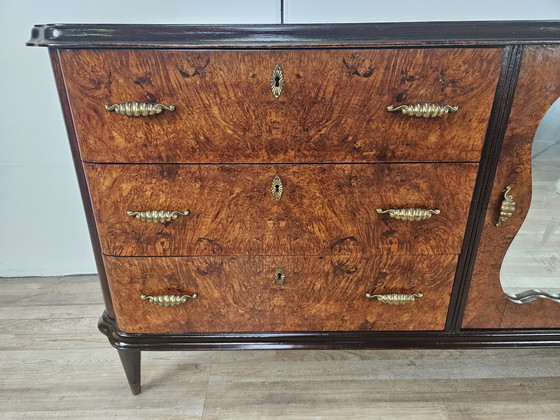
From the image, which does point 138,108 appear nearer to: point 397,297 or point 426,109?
point 426,109

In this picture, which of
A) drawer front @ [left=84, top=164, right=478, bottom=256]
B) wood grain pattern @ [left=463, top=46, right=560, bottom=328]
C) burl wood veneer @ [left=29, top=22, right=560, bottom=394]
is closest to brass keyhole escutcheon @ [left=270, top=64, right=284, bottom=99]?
burl wood veneer @ [left=29, top=22, right=560, bottom=394]

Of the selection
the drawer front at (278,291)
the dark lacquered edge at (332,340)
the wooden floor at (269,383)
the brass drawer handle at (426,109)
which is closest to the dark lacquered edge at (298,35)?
the brass drawer handle at (426,109)

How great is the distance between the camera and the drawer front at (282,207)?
0.86 metres

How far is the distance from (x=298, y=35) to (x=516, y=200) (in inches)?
22.6

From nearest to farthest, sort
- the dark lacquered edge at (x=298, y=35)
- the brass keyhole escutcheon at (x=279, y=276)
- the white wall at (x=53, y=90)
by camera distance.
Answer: the dark lacquered edge at (x=298, y=35), the brass keyhole escutcheon at (x=279, y=276), the white wall at (x=53, y=90)

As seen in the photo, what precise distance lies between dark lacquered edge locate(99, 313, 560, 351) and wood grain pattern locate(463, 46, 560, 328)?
0.10 ft

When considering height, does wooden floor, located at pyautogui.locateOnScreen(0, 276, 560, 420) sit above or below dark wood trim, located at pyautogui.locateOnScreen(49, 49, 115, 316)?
below

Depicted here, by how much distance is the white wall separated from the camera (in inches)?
49.2

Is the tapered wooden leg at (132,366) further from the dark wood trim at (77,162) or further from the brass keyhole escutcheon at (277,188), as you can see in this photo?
the brass keyhole escutcheon at (277,188)

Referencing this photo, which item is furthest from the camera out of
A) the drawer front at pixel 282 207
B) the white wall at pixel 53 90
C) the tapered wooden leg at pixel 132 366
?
the white wall at pixel 53 90

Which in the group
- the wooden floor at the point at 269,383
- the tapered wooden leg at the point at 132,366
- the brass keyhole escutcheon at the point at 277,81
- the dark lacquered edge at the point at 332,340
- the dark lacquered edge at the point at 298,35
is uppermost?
the dark lacquered edge at the point at 298,35

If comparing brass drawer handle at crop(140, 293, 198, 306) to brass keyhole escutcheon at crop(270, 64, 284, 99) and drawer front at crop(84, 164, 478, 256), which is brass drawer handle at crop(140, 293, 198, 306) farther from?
brass keyhole escutcheon at crop(270, 64, 284, 99)

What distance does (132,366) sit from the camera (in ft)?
3.73

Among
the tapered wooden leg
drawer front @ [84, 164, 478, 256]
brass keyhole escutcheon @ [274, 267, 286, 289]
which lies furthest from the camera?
the tapered wooden leg
